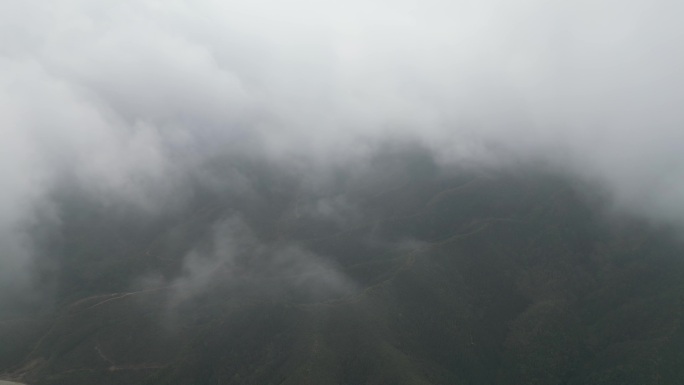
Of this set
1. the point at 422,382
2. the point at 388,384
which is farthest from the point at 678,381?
the point at 388,384

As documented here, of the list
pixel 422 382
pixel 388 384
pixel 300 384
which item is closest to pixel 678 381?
pixel 422 382

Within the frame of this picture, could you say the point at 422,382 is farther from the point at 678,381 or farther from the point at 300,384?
the point at 678,381

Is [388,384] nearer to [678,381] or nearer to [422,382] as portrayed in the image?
[422,382]

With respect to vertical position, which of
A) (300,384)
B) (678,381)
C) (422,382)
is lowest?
(678,381)

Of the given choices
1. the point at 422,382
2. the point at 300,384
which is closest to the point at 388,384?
the point at 422,382

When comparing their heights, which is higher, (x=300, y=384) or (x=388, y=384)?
(x=300, y=384)

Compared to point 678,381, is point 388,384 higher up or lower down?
higher up

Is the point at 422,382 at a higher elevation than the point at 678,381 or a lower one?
higher

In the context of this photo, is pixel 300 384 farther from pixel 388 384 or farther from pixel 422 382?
pixel 422 382
